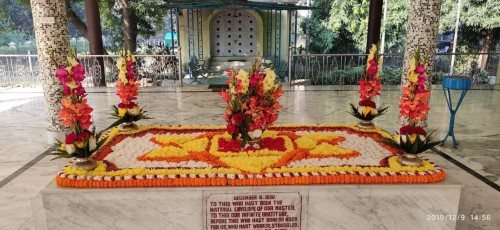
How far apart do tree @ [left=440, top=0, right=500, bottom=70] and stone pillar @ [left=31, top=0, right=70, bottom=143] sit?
14721 mm

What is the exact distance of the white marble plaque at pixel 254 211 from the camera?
305 cm

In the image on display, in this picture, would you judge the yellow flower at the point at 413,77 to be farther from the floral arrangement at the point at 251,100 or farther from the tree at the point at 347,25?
the tree at the point at 347,25

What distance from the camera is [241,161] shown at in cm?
339

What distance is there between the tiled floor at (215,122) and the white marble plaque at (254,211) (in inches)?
60.5

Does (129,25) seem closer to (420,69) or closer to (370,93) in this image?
(370,93)

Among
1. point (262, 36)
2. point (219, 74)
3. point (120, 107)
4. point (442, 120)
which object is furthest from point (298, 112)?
point (262, 36)

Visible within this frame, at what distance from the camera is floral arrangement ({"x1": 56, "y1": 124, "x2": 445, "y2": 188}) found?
10.1 ft

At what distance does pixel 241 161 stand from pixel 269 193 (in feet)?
1.52

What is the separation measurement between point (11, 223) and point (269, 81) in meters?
2.58

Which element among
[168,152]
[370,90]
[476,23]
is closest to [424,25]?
Result: [370,90]

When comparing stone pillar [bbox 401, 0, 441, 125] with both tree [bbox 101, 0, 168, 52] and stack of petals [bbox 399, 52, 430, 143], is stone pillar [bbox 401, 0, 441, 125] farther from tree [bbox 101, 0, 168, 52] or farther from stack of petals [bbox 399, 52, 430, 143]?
tree [bbox 101, 0, 168, 52]

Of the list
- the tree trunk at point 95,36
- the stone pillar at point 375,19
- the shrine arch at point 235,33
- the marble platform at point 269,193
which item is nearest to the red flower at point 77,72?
the marble platform at point 269,193

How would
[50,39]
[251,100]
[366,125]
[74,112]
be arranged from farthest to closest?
1. [50,39]
2. [366,125]
3. [251,100]
4. [74,112]

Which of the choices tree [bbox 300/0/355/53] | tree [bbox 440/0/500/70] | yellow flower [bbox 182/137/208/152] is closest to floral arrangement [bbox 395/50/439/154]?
yellow flower [bbox 182/137/208/152]
